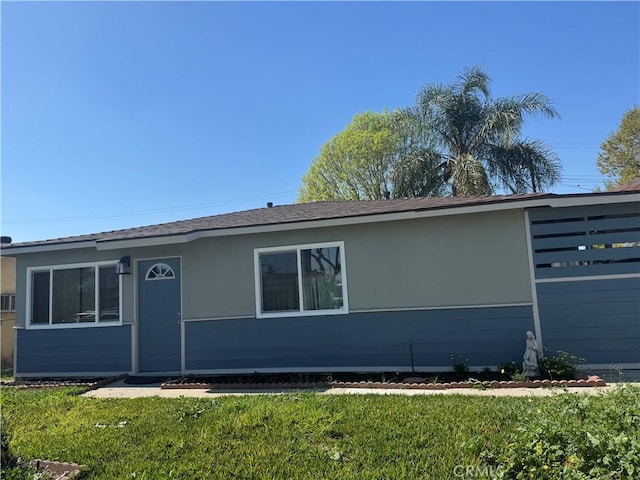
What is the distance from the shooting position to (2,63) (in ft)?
19.2

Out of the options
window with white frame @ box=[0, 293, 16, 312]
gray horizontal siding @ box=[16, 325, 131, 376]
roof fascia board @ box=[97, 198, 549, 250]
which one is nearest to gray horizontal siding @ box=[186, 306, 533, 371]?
gray horizontal siding @ box=[16, 325, 131, 376]

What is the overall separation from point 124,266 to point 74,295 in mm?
1566

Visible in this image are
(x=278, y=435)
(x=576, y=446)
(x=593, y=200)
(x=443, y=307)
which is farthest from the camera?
(x=443, y=307)

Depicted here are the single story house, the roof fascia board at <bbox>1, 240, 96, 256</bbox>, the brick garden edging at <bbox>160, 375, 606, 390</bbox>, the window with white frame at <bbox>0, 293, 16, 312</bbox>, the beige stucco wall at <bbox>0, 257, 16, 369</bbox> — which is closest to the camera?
the brick garden edging at <bbox>160, 375, 606, 390</bbox>

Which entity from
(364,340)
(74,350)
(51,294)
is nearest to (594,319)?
(364,340)

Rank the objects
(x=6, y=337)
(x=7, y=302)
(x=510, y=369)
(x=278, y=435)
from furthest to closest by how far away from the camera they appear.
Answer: (x=7, y=302), (x=6, y=337), (x=510, y=369), (x=278, y=435)

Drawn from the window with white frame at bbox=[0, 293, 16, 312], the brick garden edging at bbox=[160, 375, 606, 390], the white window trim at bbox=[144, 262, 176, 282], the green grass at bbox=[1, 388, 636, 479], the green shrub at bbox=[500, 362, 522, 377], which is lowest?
the brick garden edging at bbox=[160, 375, 606, 390]

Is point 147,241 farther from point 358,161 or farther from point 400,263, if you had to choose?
point 358,161

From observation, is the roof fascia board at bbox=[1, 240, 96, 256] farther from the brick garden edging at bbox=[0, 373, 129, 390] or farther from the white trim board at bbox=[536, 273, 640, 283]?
the white trim board at bbox=[536, 273, 640, 283]

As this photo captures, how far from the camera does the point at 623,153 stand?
20484mm

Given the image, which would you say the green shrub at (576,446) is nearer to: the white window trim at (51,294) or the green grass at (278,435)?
the green grass at (278,435)

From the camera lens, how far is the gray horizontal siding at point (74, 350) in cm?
903

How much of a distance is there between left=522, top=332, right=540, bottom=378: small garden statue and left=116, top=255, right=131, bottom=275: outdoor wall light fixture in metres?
7.64

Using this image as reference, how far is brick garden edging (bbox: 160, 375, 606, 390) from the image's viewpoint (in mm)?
6168
